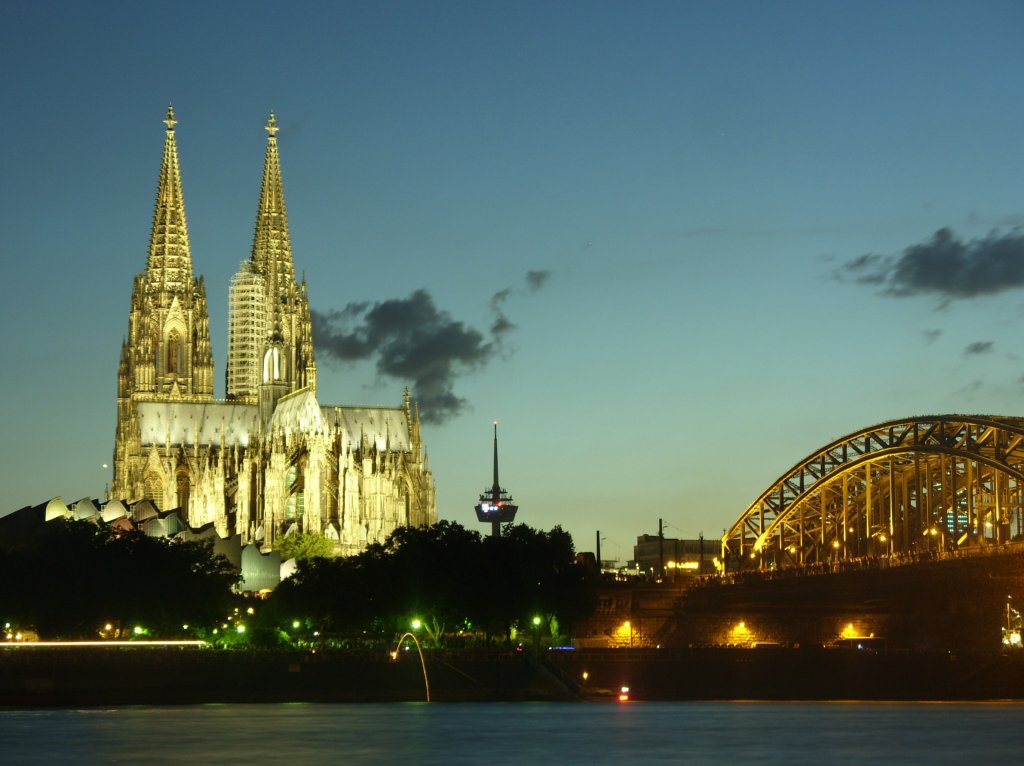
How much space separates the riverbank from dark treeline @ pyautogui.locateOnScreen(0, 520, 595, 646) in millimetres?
8533

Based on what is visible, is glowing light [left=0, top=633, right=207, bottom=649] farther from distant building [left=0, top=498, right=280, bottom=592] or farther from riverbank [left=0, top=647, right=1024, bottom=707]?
distant building [left=0, top=498, right=280, bottom=592]

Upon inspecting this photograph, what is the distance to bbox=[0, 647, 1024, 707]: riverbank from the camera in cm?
10300

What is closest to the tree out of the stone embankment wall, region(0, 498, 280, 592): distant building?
region(0, 498, 280, 592): distant building

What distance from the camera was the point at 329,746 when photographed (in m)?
72.9

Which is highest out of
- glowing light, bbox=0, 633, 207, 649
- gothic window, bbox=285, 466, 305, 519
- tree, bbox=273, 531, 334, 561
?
gothic window, bbox=285, 466, 305, 519

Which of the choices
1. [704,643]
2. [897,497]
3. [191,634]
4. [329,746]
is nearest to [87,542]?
[191,634]

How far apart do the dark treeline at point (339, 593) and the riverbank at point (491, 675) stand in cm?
853

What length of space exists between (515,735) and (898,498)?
53.7 m

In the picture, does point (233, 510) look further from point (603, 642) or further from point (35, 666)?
point (35, 666)

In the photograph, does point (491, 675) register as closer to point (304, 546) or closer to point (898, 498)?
point (898, 498)

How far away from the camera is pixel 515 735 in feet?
258

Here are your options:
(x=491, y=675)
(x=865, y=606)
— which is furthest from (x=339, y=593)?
(x=865, y=606)

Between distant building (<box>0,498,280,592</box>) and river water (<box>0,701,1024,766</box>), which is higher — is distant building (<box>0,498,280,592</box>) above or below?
above

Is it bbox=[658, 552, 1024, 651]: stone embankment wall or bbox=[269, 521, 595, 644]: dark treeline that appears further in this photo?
bbox=[269, 521, 595, 644]: dark treeline
